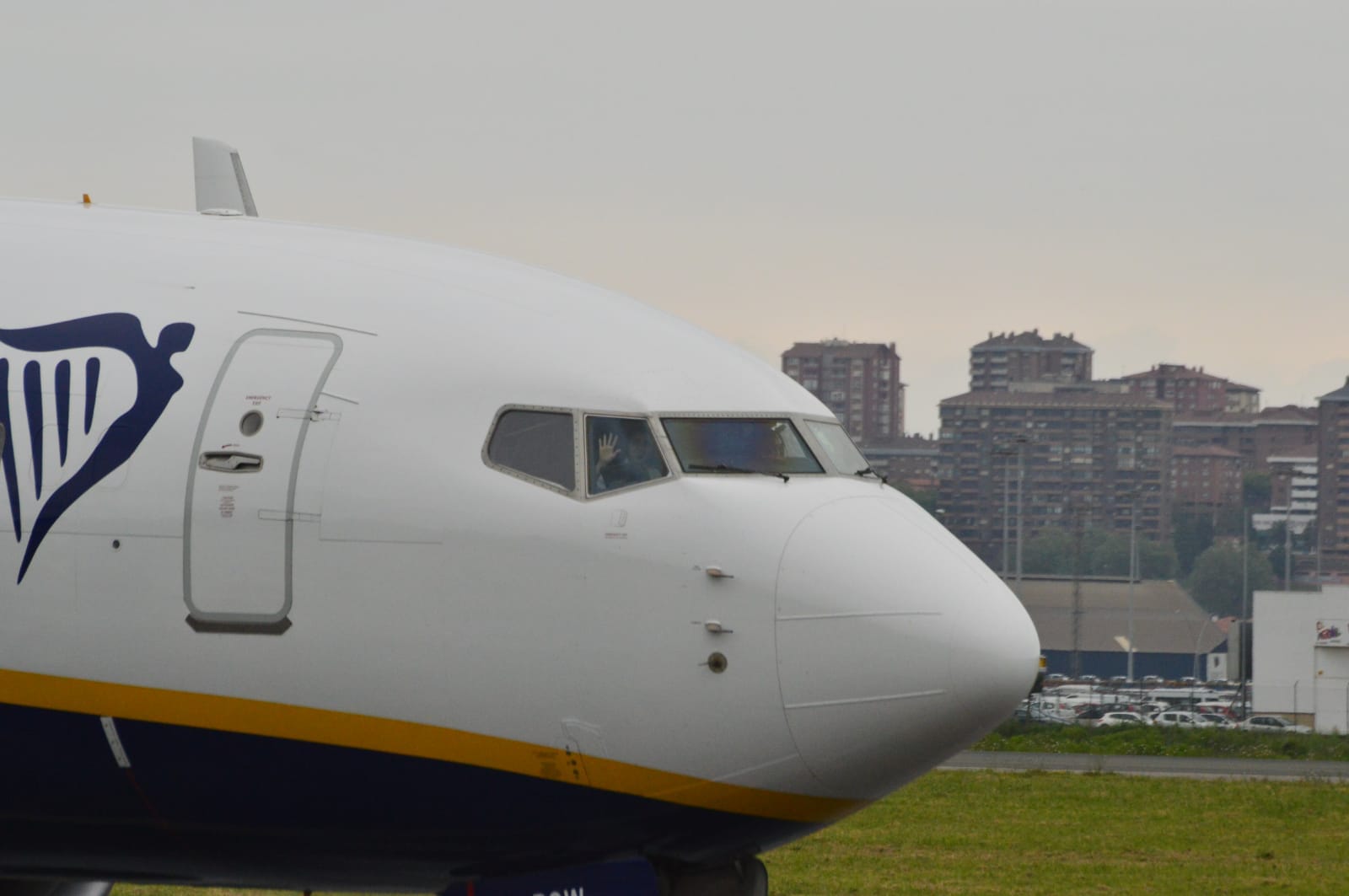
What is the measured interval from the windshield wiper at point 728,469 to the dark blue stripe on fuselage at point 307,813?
1803 millimetres

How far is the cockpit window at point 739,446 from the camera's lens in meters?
10.4

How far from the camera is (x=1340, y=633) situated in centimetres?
8369

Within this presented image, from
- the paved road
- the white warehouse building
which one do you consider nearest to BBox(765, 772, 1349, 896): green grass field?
the paved road

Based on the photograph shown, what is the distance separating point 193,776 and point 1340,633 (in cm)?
8006

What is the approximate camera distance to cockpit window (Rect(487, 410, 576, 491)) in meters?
10.3

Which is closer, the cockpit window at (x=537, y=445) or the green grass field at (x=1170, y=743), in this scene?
the cockpit window at (x=537, y=445)

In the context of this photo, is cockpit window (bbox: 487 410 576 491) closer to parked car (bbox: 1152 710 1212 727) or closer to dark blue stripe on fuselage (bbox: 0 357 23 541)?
dark blue stripe on fuselage (bbox: 0 357 23 541)

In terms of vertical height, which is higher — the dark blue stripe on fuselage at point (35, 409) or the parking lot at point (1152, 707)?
the dark blue stripe on fuselage at point (35, 409)

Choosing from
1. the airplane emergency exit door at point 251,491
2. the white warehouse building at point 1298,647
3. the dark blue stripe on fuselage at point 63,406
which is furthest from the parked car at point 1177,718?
the dark blue stripe on fuselage at point 63,406

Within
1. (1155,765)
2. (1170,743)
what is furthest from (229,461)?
(1170,743)

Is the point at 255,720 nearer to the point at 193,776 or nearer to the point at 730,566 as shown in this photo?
the point at 193,776

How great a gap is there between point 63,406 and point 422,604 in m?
2.59

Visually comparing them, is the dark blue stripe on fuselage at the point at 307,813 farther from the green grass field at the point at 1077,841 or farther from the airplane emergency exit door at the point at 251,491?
the green grass field at the point at 1077,841

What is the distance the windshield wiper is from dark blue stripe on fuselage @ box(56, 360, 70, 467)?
3.66m
